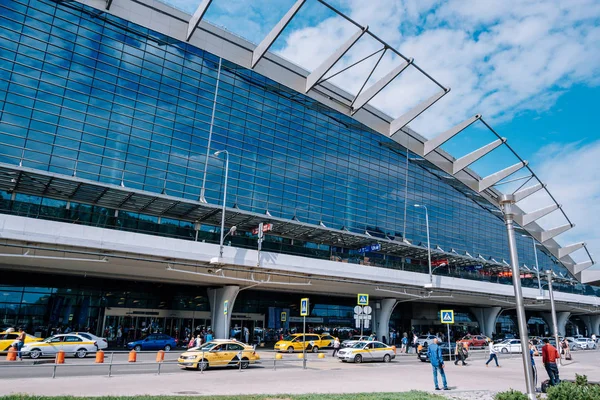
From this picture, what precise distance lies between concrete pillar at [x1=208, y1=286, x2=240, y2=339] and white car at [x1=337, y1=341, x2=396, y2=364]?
10.7 m

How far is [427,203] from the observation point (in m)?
57.4

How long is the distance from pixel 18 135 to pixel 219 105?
1650 centimetres

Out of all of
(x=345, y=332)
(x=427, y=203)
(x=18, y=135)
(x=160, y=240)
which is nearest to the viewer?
(x=160, y=240)

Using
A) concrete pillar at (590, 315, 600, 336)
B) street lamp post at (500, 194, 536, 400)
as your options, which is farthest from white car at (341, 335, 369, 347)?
concrete pillar at (590, 315, 600, 336)

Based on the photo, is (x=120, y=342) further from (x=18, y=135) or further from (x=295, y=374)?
(x=295, y=374)

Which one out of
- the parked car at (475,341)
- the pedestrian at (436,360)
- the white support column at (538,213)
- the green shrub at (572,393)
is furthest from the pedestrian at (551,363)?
the white support column at (538,213)

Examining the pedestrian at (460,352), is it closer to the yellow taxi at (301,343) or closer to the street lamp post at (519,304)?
the yellow taxi at (301,343)

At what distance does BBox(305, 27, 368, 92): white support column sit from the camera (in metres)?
37.9

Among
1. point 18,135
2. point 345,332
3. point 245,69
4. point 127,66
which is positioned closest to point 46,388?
point 18,135

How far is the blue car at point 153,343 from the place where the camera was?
3047cm

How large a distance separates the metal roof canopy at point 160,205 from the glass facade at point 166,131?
73 cm

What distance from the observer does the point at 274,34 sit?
38188mm

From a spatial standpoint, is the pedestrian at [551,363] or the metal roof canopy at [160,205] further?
the metal roof canopy at [160,205]

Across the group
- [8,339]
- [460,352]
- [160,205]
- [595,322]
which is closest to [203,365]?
[8,339]
